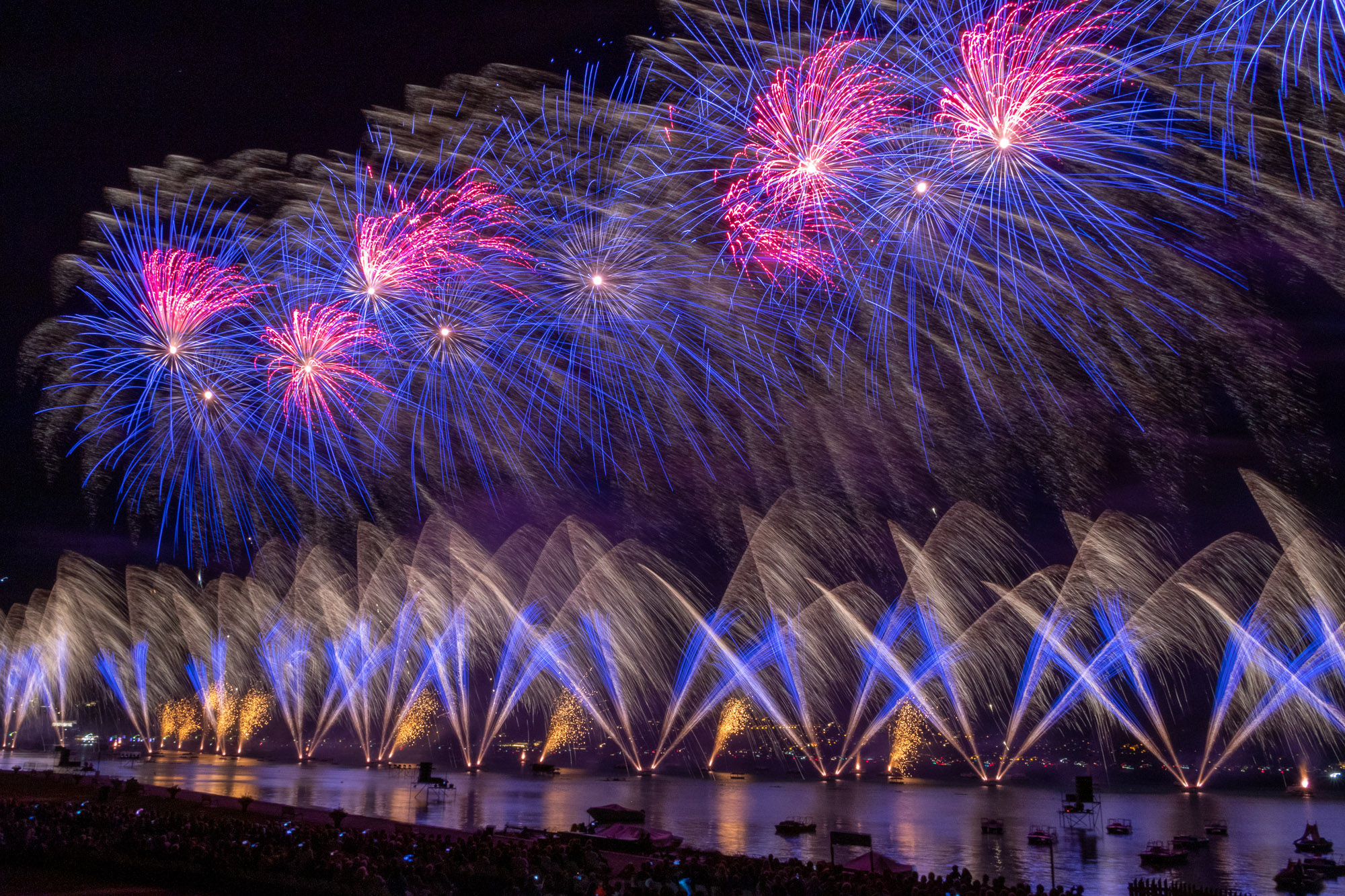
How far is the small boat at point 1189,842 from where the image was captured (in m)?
41.6

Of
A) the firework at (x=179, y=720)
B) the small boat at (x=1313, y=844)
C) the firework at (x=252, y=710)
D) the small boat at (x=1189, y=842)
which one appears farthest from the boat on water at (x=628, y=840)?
the firework at (x=179, y=720)

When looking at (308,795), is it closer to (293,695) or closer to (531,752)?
(293,695)

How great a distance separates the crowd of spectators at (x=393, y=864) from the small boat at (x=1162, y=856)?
18262mm

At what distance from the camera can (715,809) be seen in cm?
5694

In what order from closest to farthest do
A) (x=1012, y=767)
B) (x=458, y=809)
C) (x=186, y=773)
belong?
(x=458, y=809), (x=186, y=773), (x=1012, y=767)

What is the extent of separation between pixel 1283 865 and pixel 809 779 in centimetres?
5612

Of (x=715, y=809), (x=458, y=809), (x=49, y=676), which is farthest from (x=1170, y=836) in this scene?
(x=49, y=676)

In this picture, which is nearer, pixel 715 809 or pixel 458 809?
pixel 458 809

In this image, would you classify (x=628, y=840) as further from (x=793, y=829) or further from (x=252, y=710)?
(x=252, y=710)

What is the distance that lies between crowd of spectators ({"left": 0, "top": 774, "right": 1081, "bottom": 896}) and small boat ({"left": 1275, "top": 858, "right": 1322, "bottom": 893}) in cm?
1536

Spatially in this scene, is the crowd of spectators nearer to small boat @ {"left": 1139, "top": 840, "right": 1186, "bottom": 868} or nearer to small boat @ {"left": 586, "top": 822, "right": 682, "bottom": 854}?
small boat @ {"left": 586, "top": 822, "right": 682, "bottom": 854}

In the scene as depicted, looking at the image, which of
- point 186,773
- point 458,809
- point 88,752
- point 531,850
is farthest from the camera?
point 88,752

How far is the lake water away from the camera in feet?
127

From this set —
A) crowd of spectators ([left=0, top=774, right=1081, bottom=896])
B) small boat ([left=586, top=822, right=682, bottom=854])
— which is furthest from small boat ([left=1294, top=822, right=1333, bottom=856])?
small boat ([left=586, top=822, right=682, bottom=854])
